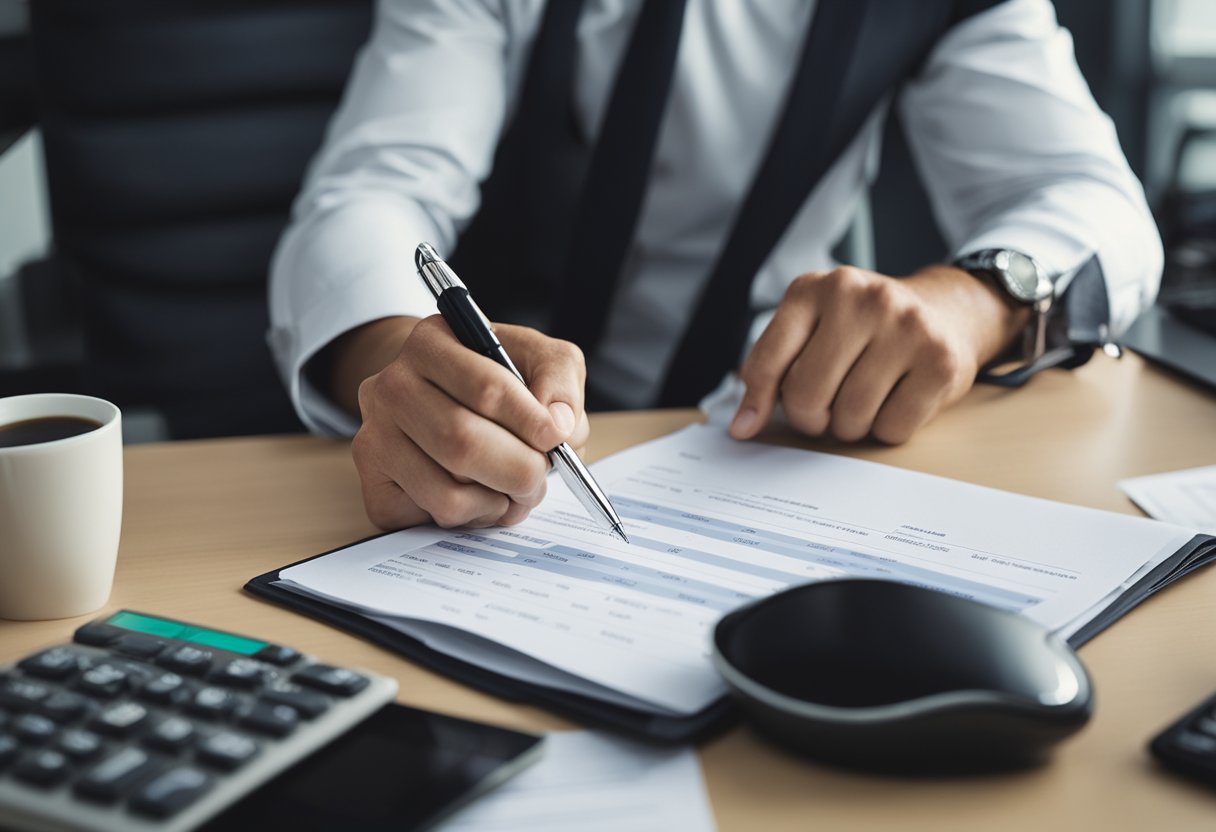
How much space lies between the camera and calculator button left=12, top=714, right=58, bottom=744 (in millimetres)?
340

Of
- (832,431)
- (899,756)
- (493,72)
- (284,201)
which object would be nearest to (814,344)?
(832,431)

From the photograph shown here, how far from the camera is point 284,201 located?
1092 mm

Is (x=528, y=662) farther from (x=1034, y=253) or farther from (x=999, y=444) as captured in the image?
(x=1034, y=253)

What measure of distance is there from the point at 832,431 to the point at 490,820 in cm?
40

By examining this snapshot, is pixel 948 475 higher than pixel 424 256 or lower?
lower

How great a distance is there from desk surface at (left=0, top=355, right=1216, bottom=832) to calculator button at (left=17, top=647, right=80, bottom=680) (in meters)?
0.06

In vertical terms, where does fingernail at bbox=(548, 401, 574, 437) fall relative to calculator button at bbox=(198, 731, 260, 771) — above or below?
above

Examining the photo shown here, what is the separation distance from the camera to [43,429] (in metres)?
0.48

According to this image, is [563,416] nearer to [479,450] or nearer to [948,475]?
[479,450]

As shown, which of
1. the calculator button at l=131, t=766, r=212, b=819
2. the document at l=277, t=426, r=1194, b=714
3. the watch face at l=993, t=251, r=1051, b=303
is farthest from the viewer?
the watch face at l=993, t=251, r=1051, b=303

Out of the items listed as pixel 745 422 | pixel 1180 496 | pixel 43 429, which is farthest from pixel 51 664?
pixel 1180 496

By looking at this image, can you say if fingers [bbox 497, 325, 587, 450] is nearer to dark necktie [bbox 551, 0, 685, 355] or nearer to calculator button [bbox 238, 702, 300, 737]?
calculator button [bbox 238, 702, 300, 737]

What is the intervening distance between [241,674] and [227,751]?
5cm

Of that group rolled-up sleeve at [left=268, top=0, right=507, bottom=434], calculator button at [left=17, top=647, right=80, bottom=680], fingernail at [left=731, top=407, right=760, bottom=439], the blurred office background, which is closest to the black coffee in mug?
calculator button at [left=17, top=647, right=80, bottom=680]
